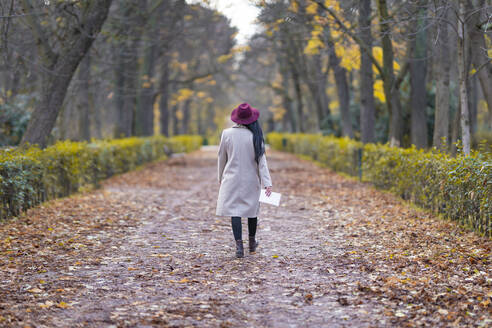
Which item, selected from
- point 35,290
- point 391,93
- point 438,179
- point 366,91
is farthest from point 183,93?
point 35,290

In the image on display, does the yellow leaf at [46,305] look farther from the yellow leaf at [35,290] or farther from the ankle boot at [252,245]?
the ankle boot at [252,245]

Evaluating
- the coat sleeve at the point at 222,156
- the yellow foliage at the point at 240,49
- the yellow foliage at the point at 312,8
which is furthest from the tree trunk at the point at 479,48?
the yellow foliage at the point at 240,49

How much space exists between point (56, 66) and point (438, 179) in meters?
8.73

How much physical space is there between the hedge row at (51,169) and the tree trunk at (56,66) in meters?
0.58

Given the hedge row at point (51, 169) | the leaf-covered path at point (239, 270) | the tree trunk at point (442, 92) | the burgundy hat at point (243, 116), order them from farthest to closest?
the tree trunk at point (442, 92) < the hedge row at point (51, 169) < the burgundy hat at point (243, 116) < the leaf-covered path at point (239, 270)

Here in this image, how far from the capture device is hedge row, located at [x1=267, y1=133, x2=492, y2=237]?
7.50 metres

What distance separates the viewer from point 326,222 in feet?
33.0

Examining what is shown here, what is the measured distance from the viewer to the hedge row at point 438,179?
24.6 feet

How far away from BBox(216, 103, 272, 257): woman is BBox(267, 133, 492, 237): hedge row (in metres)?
2.92

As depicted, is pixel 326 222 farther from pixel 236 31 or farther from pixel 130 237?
pixel 236 31

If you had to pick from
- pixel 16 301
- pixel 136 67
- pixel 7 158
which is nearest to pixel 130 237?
pixel 7 158

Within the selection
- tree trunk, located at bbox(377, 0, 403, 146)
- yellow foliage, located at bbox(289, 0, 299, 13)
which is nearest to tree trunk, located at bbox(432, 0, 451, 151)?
tree trunk, located at bbox(377, 0, 403, 146)

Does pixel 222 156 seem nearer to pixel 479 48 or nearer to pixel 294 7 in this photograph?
pixel 479 48

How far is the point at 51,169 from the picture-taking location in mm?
11336
